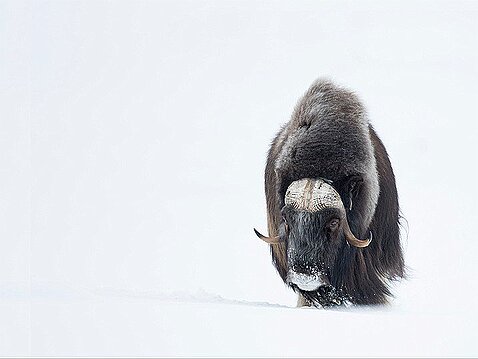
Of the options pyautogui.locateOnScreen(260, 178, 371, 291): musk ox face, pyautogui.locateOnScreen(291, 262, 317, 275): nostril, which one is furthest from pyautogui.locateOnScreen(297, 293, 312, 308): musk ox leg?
pyautogui.locateOnScreen(291, 262, 317, 275): nostril

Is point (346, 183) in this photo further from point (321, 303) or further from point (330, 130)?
point (321, 303)

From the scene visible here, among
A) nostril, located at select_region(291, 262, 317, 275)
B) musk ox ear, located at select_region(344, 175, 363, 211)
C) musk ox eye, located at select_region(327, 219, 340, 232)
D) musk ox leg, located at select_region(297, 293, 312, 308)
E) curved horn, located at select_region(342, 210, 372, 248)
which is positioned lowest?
musk ox leg, located at select_region(297, 293, 312, 308)

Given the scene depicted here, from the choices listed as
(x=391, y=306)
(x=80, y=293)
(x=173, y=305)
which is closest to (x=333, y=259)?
(x=391, y=306)

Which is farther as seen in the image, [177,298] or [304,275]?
[177,298]

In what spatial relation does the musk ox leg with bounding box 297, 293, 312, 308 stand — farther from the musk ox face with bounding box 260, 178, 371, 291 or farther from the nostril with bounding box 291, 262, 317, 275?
the nostril with bounding box 291, 262, 317, 275

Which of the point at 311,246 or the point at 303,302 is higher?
the point at 311,246

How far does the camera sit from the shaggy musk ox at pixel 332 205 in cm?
422

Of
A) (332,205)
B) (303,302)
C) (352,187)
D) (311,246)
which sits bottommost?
(303,302)

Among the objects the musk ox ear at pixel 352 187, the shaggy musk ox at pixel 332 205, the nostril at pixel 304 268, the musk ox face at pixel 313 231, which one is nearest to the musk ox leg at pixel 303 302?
the shaggy musk ox at pixel 332 205

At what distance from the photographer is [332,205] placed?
424 centimetres

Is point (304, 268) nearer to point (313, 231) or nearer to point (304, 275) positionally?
point (304, 275)

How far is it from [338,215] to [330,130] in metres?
0.53

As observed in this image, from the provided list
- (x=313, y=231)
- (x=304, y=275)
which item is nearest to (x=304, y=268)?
(x=304, y=275)

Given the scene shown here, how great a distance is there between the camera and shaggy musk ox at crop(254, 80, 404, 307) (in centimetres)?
422
